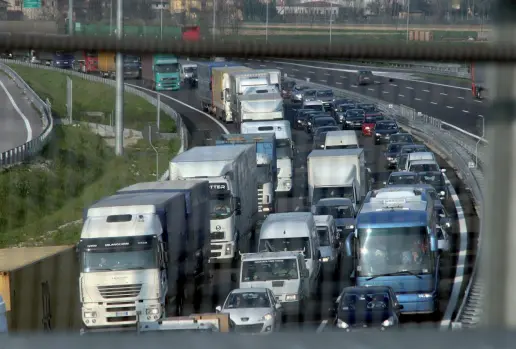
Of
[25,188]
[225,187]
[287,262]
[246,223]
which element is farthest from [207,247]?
[225,187]

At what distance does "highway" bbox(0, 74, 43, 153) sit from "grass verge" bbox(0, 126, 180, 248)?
42 mm

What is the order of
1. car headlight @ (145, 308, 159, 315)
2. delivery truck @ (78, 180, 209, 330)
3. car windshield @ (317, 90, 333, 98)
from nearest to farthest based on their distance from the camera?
car windshield @ (317, 90, 333, 98)
delivery truck @ (78, 180, 209, 330)
car headlight @ (145, 308, 159, 315)

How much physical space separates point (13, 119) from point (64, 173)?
13cm

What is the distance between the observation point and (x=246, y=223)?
583cm

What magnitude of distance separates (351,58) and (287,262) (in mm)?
7083

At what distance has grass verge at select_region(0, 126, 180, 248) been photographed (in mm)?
1453

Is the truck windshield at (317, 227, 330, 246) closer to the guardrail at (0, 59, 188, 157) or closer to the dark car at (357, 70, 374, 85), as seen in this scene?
the guardrail at (0, 59, 188, 157)

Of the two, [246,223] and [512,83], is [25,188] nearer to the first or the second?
[512,83]

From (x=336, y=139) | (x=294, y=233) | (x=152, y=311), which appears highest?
(x=336, y=139)

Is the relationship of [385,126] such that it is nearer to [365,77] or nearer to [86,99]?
[365,77]

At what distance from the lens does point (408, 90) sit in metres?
1.57

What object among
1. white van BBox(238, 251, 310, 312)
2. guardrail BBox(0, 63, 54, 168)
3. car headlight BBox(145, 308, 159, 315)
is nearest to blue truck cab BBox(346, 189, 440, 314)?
white van BBox(238, 251, 310, 312)

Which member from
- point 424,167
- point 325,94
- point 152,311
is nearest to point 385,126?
point 325,94

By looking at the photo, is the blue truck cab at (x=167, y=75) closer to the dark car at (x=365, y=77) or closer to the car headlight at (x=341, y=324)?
the dark car at (x=365, y=77)
